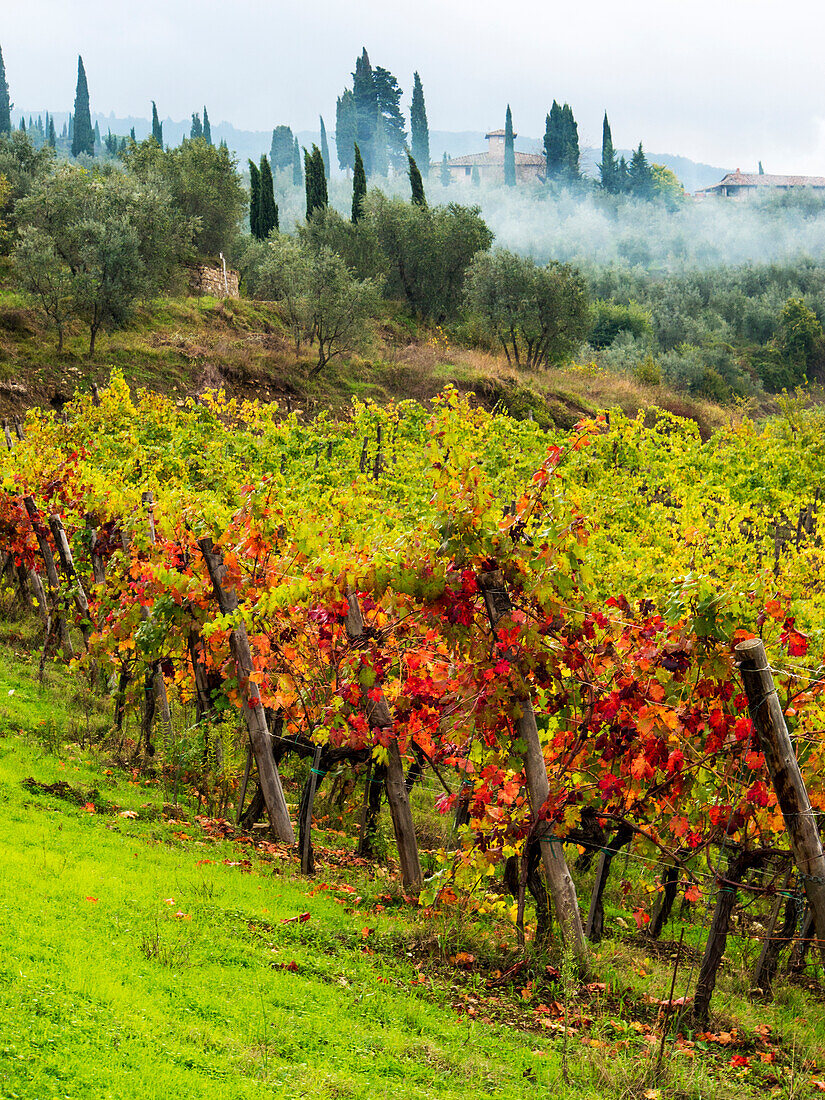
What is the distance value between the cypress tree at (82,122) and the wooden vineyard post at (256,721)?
110038 mm

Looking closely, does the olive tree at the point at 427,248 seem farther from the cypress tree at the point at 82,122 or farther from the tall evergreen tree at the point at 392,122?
the tall evergreen tree at the point at 392,122

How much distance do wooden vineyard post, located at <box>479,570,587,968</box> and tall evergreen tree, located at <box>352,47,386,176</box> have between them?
460ft

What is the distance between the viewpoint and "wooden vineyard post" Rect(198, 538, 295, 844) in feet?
27.8

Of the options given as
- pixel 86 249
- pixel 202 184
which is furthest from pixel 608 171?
pixel 86 249

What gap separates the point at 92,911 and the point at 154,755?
228 inches

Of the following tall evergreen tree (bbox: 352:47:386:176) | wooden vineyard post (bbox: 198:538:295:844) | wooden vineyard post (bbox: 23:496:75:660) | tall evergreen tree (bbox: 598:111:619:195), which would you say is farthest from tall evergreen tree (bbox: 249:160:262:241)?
tall evergreen tree (bbox: 352:47:386:176)

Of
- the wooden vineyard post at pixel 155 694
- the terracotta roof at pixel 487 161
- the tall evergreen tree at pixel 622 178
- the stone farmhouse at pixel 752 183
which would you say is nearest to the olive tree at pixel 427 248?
the wooden vineyard post at pixel 155 694

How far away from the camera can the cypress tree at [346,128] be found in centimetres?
13838

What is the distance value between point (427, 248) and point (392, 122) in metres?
105

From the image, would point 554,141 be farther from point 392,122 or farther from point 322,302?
point 322,302

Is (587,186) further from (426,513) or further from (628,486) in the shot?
(426,513)

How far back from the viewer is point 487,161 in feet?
465

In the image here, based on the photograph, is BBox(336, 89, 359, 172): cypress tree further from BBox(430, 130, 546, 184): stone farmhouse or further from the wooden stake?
the wooden stake

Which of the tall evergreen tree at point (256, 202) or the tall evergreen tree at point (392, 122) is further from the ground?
the tall evergreen tree at point (392, 122)
